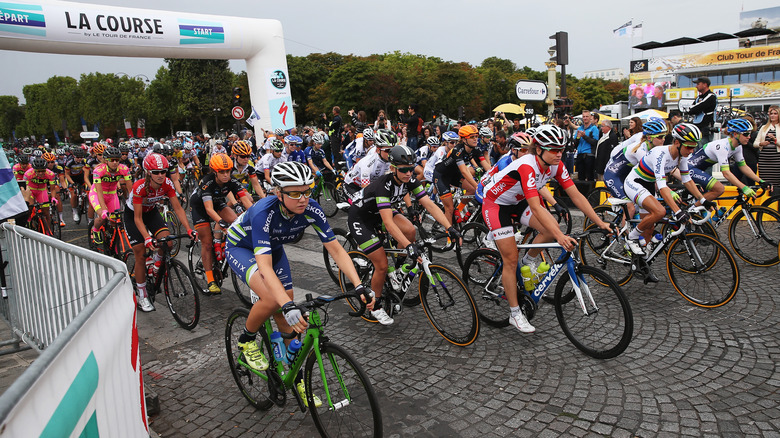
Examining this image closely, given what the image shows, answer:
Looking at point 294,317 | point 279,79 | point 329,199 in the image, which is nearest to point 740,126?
point 294,317

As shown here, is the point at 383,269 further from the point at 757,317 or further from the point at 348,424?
the point at 757,317

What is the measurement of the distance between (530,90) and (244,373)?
41.6 ft

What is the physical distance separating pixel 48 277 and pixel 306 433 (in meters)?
2.52

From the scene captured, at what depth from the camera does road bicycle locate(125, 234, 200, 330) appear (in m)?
5.72

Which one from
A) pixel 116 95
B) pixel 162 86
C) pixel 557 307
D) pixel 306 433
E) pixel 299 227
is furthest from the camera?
pixel 116 95

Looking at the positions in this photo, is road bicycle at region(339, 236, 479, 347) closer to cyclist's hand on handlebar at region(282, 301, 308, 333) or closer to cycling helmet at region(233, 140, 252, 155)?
cyclist's hand on handlebar at region(282, 301, 308, 333)

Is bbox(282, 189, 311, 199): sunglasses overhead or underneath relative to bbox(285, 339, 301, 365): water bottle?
overhead

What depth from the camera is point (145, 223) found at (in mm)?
6555

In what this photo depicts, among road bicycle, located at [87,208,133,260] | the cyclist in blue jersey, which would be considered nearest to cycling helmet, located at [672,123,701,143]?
the cyclist in blue jersey

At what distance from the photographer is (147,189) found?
20.5 ft

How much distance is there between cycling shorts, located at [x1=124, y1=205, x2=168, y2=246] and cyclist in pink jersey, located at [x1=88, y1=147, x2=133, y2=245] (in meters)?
1.09

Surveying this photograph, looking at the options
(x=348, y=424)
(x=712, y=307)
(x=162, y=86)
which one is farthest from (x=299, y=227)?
(x=162, y=86)

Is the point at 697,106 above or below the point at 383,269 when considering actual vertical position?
above

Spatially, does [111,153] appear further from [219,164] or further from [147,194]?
[219,164]
